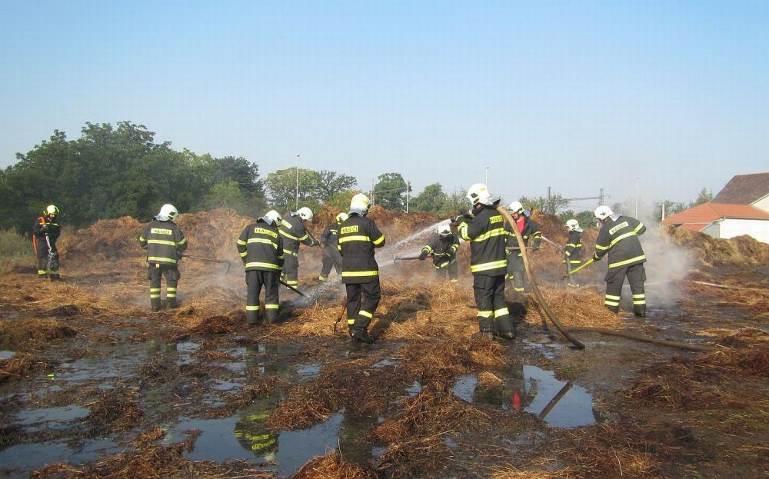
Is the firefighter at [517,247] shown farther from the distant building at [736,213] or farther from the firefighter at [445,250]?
the distant building at [736,213]

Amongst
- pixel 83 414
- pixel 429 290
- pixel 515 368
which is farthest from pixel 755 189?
pixel 83 414

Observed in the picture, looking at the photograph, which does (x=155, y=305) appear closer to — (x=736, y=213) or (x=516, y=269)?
(x=516, y=269)

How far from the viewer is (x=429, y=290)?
1120 centimetres

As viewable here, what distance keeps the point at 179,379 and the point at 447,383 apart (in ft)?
9.45

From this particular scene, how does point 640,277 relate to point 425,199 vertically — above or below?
below

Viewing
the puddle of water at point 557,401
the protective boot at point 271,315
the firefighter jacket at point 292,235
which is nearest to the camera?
the puddle of water at point 557,401

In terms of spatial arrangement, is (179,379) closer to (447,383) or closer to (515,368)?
(447,383)

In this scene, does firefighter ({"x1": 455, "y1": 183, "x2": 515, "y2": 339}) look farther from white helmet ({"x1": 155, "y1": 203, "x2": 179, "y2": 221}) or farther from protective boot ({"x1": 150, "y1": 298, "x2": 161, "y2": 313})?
protective boot ({"x1": 150, "y1": 298, "x2": 161, "y2": 313})

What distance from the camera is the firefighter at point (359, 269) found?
25.4 feet

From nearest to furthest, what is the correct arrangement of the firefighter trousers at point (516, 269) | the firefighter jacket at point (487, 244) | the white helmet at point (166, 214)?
the firefighter jacket at point (487, 244) < the white helmet at point (166, 214) < the firefighter trousers at point (516, 269)

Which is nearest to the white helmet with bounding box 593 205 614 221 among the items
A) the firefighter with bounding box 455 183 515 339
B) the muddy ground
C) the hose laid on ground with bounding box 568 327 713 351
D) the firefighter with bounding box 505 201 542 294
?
the muddy ground

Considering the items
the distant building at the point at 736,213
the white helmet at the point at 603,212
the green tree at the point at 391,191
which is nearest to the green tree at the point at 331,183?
the green tree at the point at 391,191

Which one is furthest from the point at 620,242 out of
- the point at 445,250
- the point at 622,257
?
the point at 445,250

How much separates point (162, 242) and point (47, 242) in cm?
713
